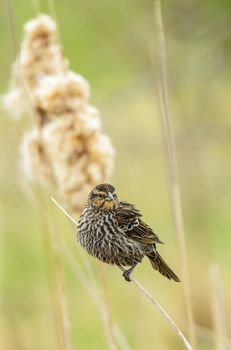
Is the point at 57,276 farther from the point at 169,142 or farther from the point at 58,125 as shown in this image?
the point at 169,142

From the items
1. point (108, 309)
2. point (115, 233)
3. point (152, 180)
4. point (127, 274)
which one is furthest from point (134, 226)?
point (152, 180)

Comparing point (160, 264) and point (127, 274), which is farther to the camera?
point (160, 264)

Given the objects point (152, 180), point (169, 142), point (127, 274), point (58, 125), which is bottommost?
point (127, 274)

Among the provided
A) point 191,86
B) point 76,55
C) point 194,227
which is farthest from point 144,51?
point 76,55

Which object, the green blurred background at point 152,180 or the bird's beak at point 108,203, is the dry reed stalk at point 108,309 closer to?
the bird's beak at point 108,203

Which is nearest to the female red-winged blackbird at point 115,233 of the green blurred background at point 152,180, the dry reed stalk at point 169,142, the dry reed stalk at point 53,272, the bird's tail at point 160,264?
the bird's tail at point 160,264

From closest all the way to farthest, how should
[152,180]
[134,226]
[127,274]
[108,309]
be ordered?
[127,274], [134,226], [108,309], [152,180]

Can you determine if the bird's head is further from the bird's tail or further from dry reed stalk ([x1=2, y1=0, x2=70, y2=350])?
dry reed stalk ([x1=2, y1=0, x2=70, y2=350])

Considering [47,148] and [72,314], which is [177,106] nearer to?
[72,314]

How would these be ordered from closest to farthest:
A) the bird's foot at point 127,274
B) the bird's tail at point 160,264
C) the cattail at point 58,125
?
1. the bird's foot at point 127,274
2. the bird's tail at point 160,264
3. the cattail at point 58,125
